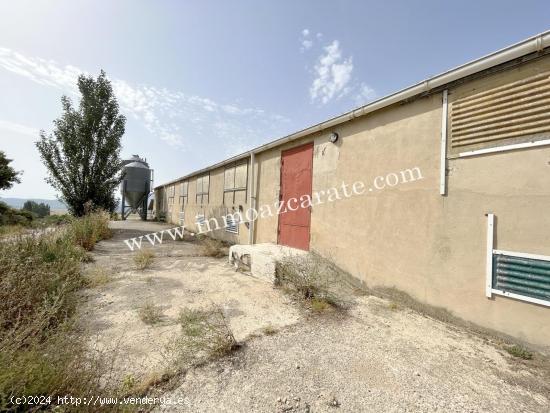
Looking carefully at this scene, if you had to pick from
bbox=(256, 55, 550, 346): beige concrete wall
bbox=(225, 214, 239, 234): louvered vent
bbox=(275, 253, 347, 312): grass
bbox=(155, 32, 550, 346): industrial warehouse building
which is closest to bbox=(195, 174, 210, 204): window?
bbox=(225, 214, 239, 234): louvered vent

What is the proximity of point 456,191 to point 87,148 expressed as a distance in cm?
1719

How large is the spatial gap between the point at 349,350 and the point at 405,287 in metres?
1.64

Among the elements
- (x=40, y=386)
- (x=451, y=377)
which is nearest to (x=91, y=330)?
(x=40, y=386)

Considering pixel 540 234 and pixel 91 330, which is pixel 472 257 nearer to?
pixel 540 234

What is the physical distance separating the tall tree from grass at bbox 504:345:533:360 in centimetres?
1671

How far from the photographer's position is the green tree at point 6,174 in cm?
1445

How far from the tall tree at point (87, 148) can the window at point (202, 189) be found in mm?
6323

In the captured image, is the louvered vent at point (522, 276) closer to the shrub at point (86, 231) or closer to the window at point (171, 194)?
the shrub at point (86, 231)

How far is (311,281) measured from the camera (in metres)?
4.04

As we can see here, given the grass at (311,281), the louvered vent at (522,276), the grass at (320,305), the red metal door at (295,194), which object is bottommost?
the grass at (320,305)

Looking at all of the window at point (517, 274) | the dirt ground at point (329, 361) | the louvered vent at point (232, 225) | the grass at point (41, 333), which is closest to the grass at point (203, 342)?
the dirt ground at point (329, 361)

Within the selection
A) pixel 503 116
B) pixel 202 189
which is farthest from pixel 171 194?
pixel 503 116

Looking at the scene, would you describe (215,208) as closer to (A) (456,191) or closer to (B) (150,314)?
(B) (150,314)

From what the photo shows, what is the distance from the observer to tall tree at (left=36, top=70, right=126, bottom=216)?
1399 cm
